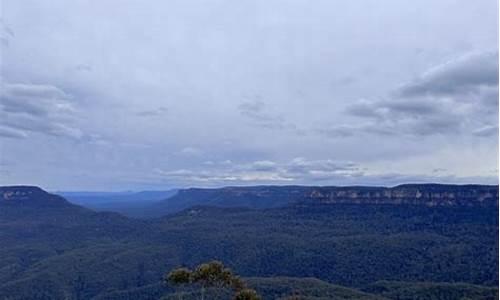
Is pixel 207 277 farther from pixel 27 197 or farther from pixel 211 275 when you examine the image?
pixel 27 197

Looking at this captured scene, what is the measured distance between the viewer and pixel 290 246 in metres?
96.6

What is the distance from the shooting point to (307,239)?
102000mm

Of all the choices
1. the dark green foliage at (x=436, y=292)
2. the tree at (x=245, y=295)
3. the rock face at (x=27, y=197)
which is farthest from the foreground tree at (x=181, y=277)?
the rock face at (x=27, y=197)

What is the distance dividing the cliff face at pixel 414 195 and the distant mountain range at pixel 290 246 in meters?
0.25

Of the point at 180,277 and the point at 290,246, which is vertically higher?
the point at 180,277

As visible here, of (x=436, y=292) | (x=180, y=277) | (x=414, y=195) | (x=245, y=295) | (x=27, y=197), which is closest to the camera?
(x=180, y=277)

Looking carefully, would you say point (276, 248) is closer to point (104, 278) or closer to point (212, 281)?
point (104, 278)

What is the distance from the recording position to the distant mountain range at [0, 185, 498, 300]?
6975cm

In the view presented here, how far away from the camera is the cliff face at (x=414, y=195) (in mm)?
115000

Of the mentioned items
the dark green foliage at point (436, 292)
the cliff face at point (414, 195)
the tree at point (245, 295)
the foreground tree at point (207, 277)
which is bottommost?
the dark green foliage at point (436, 292)

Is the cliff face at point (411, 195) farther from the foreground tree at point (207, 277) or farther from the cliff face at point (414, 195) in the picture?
the foreground tree at point (207, 277)

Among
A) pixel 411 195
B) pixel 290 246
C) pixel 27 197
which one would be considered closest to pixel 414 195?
pixel 411 195

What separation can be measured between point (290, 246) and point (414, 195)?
42222 mm

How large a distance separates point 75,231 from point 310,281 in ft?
241
